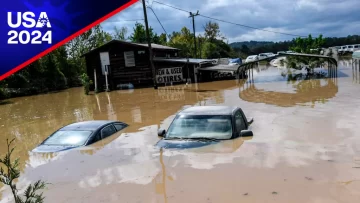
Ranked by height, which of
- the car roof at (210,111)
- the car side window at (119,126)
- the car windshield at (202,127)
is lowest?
the car side window at (119,126)

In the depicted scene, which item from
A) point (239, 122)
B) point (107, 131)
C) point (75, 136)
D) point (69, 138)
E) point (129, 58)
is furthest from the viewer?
point (129, 58)

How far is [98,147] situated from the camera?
965 cm

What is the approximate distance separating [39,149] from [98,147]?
157 cm

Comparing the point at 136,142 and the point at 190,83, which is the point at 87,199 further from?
the point at 190,83

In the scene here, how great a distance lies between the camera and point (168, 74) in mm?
36219

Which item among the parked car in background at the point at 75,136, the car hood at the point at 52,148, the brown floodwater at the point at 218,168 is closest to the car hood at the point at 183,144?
the brown floodwater at the point at 218,168

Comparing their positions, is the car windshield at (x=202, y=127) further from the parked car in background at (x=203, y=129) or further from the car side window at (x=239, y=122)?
the car side window at (x=239, y=122)

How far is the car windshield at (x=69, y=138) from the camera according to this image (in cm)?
966

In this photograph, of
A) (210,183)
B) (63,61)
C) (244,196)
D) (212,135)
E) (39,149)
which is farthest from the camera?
(63,61)

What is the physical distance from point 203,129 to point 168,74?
27.6 meters

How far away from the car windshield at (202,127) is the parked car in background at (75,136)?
7.81 feet

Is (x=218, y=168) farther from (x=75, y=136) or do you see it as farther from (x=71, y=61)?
(x=71, y=61)

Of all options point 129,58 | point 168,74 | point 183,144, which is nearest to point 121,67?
point 129,58

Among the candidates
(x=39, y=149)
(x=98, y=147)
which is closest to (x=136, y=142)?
(x=98, y=147)
